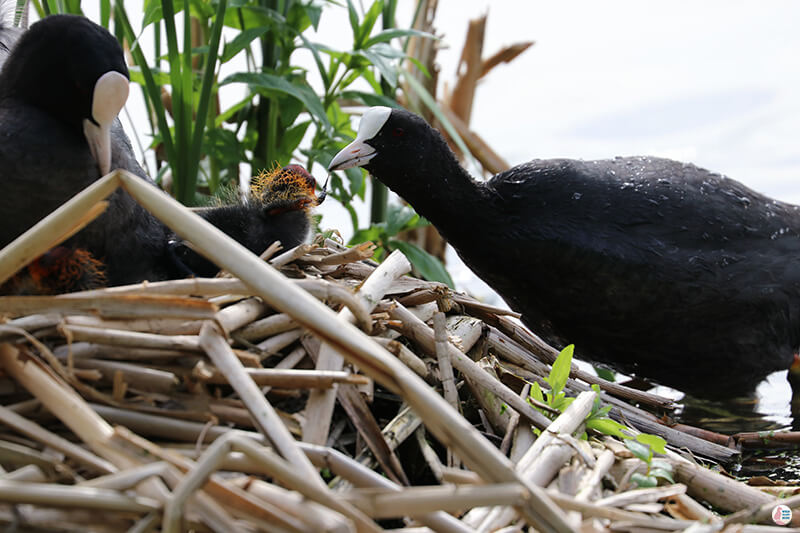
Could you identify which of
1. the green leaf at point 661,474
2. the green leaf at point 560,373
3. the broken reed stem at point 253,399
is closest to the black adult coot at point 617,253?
the green leaf at point 560,373

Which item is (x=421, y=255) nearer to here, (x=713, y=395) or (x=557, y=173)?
(x=557, y=173)

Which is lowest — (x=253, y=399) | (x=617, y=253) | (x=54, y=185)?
(x=617, y=253)

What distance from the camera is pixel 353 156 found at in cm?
268

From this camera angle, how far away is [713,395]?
301 centimetres

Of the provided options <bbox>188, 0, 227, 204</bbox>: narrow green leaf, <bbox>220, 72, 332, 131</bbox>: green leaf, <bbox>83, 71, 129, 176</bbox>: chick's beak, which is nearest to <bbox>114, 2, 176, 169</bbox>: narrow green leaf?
<bbox>188, 0, 227, 204</bbox>: narrow green leaf

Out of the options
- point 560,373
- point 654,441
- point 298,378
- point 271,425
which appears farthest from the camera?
point 560,373

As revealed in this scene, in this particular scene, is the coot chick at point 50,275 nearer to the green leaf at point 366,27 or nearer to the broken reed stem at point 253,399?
the broken reed stem at point 253,399

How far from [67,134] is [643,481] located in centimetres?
139

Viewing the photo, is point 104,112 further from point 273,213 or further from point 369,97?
point 369,97

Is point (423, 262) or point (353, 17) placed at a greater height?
point (353, 17)

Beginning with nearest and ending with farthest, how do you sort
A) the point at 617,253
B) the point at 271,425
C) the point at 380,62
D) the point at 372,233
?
the point at 271,425 < the point at 617,253 < the point at 380,62 < the point at 372,233

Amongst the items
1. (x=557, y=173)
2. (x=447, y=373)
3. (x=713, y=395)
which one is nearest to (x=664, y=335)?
(x=713, y=395)

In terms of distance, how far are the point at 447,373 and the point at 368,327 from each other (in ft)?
0.62

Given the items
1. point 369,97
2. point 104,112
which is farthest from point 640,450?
point 369,97
